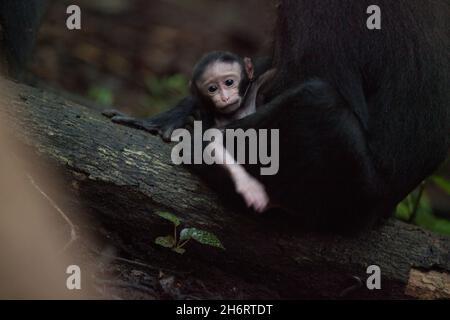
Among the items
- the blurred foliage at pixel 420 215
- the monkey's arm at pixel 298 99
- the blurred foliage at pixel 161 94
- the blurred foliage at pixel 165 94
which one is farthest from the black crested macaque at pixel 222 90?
the blurred foliage at pixel 165 94

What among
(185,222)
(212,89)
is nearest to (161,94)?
(212,89)

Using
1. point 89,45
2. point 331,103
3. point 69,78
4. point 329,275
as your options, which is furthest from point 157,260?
point 89,45

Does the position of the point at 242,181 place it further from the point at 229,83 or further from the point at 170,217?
the point at 229,83

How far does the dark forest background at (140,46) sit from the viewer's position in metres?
7.50

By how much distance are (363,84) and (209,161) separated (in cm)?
91

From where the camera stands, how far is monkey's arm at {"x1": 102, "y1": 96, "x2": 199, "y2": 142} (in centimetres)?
404

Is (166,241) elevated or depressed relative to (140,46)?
depressed

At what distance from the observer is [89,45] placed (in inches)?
329

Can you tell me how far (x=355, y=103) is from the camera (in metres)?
3.54

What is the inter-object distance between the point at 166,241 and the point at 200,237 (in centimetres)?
19

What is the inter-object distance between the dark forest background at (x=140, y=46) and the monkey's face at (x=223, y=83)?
2424mm

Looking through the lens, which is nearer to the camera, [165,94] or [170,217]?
[170,217]

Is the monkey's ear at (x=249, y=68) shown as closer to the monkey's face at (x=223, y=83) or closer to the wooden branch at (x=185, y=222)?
the monkey's face at (x=223, y=83)
